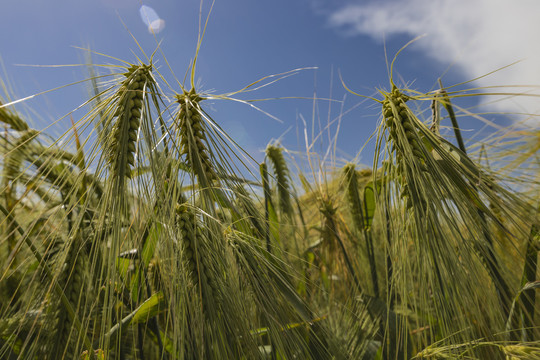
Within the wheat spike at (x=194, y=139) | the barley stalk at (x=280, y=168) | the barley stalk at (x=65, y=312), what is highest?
the barley stalk at (x=280, y=168)

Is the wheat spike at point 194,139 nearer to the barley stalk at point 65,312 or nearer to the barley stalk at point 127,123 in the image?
the barley stalk at point 127,123

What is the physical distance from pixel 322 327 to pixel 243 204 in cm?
24

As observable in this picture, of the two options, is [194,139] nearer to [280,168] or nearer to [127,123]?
[127,123]

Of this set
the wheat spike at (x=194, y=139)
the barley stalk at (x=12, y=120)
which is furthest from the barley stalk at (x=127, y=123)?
the barley stalk at (x=12, y=120)

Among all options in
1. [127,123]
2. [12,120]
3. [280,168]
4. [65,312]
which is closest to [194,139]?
[127,123]

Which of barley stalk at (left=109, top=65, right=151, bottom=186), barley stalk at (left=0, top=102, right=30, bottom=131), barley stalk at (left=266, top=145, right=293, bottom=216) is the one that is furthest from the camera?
barley stalk at (left=266, top=145, right=293, bottom=216)

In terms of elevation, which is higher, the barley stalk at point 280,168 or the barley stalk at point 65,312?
the barley stalk at point 280,168

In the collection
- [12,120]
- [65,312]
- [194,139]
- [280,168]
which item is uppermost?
[12,120]

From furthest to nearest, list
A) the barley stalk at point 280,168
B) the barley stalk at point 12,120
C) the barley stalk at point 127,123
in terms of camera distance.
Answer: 1. the barley stalk at point 280,168
2. the barley stalk at point 12,120
3. the barley stalk at point 127,123

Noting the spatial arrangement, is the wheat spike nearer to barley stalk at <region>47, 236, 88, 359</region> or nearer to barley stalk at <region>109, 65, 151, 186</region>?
barley stalk at <region>109, 65, 151, 186</region>

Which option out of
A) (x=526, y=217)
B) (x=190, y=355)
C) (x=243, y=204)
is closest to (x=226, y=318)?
(x=190, y=355)

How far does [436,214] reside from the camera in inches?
21.1

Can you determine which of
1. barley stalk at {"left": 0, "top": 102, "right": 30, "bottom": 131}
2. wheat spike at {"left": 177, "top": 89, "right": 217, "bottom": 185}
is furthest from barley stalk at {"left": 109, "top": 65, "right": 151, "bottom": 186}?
barley stalk at {"left": 0, "top": 102, "right": 30, "bottom": 131}

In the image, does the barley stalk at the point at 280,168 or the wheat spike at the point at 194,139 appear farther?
the barley stalk at the point at 280,168
